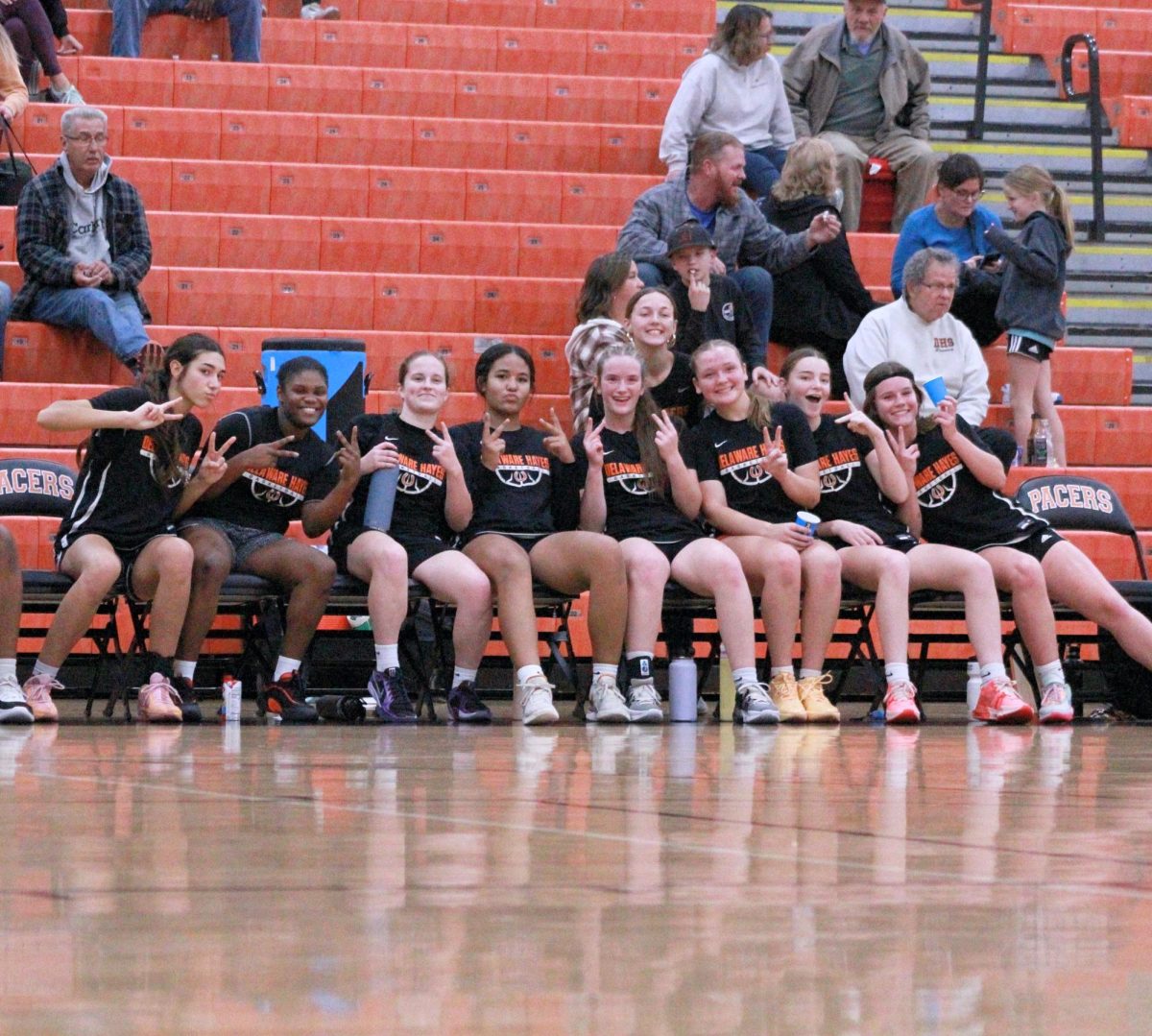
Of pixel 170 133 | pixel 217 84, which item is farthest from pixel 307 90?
pixel 170 133

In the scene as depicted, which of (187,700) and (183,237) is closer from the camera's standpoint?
(187,700)

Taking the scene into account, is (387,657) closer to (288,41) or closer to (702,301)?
(702,301)

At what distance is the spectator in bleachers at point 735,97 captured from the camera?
9.53m

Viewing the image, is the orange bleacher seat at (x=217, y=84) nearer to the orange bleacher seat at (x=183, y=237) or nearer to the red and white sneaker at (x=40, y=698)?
the orange bleacher seat at (x=183, y=237)

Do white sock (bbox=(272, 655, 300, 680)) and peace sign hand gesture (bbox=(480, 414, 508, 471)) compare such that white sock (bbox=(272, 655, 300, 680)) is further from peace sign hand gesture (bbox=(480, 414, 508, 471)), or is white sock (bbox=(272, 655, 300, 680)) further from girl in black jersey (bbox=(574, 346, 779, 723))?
girl in black jersey (bbox=(574, 346, 779, 723))

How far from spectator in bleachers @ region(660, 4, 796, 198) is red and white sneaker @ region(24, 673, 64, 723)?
172 inches

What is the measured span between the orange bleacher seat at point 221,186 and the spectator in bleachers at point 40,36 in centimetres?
75

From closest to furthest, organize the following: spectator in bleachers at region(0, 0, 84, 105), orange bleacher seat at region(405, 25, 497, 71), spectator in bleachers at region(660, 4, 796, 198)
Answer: spectator in bleachers at region(660, 4, 796, 198) < spectator in bleachers at region(0, 0, 84, 105) < orange bleacher seat at region(405, 25, 497, 71)

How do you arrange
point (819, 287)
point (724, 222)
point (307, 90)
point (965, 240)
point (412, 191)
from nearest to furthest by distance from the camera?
point (724, 222) < point (819, 287) < point (965, 240) < point (412, 191) < point (307, 90)

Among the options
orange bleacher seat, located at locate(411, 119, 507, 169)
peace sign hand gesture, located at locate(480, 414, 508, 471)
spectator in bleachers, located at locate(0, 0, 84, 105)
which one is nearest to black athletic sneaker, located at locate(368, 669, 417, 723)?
peace sign hand gesture, located at locate(480, 414, 508, 471)

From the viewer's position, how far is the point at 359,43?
1109cm

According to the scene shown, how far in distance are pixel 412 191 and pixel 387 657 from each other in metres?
4.03

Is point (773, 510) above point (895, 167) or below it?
below

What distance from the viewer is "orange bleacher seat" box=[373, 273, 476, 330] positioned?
30.0 feet
